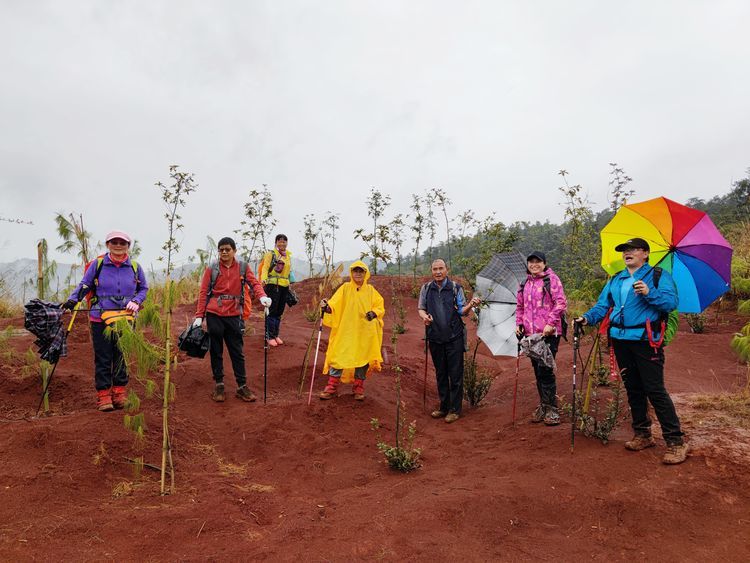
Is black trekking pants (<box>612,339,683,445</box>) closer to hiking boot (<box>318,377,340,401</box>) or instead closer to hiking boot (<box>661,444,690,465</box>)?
hiking boot (<box>661,444,690,465</box>)

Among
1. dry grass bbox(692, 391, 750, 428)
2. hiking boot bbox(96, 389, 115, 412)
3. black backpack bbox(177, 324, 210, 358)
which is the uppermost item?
black backpack bbox(177, 324, 210, 358)

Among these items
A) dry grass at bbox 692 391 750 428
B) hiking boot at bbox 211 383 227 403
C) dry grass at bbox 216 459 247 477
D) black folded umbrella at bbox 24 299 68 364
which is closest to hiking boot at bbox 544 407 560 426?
dry grass at bbox 692 391 750 428

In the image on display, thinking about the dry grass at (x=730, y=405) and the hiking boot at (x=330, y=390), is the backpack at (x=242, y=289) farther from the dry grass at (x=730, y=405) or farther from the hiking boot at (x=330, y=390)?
the dry grass at (x=730, y=405)

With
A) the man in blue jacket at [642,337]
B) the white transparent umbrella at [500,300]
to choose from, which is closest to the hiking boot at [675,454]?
the man in blue jacket at [642,337]

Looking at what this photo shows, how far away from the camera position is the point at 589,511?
3.18 m

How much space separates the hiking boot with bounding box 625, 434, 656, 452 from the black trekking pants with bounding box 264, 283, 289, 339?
5330mm

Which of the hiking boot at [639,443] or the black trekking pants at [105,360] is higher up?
the black trekking pants at [105,360]

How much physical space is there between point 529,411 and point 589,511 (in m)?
2.40

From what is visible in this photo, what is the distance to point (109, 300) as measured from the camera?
185 inches

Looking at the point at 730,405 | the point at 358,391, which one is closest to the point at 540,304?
the point at 730,405

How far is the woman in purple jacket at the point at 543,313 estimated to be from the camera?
4816 mm

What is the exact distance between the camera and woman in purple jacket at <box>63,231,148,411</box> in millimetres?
4668

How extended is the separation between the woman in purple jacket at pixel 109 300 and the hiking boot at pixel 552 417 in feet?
13.9

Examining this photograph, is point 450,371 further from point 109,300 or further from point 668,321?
point 109,300
